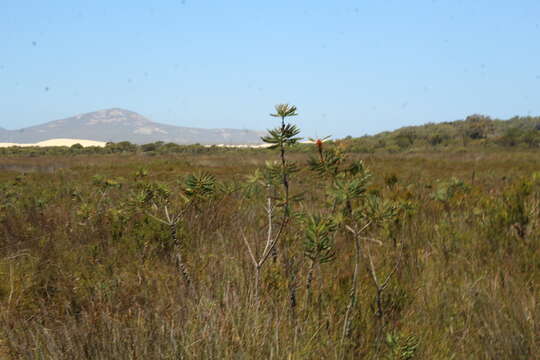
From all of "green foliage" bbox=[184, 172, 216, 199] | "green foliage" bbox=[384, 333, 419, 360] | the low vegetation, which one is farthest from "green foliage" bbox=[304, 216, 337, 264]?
"green foliage" bbox=[184, 172, 216, 199]

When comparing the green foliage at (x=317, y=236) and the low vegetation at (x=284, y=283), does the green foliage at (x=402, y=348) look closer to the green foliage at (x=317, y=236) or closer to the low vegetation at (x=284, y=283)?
the low vegetation at (x=284, y=283)

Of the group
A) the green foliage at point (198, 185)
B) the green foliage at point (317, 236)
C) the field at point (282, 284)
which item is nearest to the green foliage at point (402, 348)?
the field at point (282, 284)

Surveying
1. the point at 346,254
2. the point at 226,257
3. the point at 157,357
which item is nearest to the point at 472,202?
the point at 346,254

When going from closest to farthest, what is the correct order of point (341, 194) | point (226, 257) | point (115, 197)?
point (341, 194) < point (226, 257) < point (115, 197)

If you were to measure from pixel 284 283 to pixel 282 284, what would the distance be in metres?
0.02

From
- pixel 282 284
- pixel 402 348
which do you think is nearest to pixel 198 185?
pixel 282 284

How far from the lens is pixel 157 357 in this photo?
5.00 feet

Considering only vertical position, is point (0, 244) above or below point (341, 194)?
below

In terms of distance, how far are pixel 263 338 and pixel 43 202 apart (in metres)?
5.43

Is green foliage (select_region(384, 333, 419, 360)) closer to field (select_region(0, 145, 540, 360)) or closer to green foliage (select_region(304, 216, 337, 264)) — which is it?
field (select_region(0, 145, 540, 360))

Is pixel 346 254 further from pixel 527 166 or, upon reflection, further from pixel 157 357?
pixel 527 166

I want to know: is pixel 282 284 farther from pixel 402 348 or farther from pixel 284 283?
pixel 402 348

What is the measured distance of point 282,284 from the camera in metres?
2.20

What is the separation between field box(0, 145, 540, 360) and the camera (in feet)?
5.58
